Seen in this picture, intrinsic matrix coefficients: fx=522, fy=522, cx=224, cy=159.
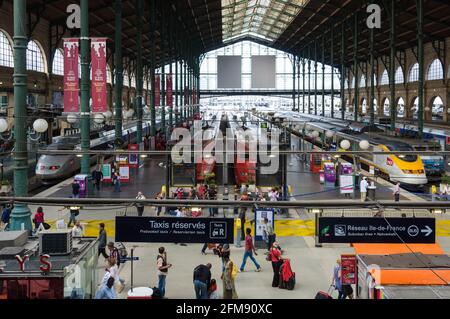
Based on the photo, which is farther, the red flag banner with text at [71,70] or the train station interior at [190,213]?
the red flag banner with text at [71,70]

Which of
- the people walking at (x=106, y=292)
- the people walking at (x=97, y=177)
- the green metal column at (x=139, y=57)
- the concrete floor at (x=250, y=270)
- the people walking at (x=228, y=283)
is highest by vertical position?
the green metal column at (x=139, y=57)

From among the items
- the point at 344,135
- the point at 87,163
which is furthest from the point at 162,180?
the point at 344,135

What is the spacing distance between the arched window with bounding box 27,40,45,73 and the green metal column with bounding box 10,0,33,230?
29.8m

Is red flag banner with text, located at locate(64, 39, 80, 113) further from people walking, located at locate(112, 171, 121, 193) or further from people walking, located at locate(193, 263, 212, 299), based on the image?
people walking, located at locate(193, 263, 212, 299)

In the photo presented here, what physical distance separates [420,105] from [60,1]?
25448 millimetres

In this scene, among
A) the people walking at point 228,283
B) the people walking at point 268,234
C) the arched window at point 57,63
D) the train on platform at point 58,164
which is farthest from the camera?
the arched window at point 57,63

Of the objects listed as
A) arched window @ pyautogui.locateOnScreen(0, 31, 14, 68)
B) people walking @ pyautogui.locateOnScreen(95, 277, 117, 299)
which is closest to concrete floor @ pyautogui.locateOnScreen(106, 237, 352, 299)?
people walking @ pyautogui.locateOnScreen(95, 277, 117, 299)

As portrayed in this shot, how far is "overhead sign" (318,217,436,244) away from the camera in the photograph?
8016mm

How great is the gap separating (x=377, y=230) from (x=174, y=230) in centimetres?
310

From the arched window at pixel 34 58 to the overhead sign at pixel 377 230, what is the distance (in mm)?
33958

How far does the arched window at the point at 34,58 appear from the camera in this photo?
124ft

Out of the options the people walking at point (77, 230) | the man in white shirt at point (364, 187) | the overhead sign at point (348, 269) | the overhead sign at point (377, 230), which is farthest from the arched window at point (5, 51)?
the overhead sign at point (377, 230)

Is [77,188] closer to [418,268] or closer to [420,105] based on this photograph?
[418,268]

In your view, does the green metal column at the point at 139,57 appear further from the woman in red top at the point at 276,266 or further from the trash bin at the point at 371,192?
the woman in red top at the point at 276,266
